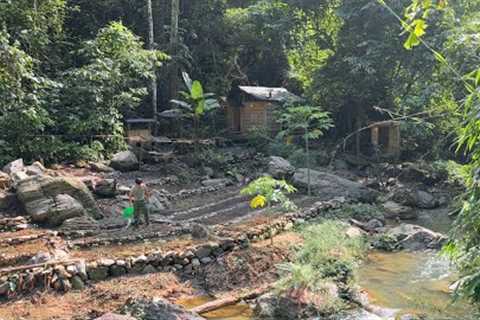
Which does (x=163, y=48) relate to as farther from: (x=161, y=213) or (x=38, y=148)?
(x=161, y=213)

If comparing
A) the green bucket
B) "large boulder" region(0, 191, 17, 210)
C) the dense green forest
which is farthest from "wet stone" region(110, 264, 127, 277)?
the dense green forest

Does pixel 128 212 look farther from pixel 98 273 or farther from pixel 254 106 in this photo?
pixel 254 106

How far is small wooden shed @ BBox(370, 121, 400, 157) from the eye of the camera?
25.1 metres

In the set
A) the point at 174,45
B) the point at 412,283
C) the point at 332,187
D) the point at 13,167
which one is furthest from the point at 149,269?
the point at 174,45

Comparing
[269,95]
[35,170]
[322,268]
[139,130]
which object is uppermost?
[269,95]

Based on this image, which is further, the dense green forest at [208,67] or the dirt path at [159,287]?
the dense green forest at [208,67]

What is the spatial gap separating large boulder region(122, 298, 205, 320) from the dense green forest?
7.32m

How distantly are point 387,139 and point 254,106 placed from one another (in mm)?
7634

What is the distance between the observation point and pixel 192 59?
27.0 metres

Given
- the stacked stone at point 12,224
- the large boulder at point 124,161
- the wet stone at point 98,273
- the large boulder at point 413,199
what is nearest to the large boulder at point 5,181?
the stacked stone at point 12,224

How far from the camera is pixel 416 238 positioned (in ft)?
45.7

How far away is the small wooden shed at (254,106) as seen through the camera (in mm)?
26469

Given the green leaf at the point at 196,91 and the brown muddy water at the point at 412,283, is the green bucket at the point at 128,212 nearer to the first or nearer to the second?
the brown muddy water at the point at 412,283

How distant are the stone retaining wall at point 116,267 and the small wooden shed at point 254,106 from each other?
48.2 ft
